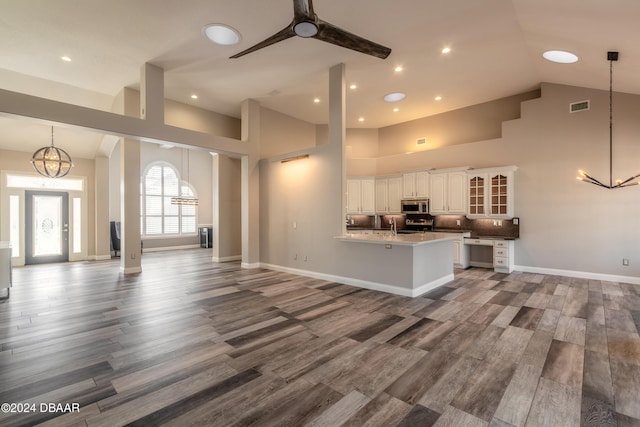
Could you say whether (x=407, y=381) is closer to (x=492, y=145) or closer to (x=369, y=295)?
(x=369, y=295)

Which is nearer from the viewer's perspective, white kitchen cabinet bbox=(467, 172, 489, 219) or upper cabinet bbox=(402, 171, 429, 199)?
white kitchen cabinet bbox=(467, 172, 489, 219)

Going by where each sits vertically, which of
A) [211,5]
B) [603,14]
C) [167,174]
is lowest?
[167,174]

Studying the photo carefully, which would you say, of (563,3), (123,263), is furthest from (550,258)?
(123,263)

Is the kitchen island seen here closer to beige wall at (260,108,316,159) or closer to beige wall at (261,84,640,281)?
beige wall at (261,84,640,281)

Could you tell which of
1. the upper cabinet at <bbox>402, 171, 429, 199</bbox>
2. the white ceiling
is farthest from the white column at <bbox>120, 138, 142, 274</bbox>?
the upper cabinet at <bbox>402, 171, 429, 199</bbox>

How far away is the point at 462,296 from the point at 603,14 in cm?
408

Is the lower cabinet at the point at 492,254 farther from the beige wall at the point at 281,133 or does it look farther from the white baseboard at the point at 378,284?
the beige wall at the point at 281,133

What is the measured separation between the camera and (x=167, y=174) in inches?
456

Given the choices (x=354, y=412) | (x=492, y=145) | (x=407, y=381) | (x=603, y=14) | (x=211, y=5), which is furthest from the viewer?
(x=492, y=145)

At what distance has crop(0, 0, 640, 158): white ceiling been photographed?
3.84 m

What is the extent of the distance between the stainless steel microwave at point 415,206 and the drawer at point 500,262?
2040 mm

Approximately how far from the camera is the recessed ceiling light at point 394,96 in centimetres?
688

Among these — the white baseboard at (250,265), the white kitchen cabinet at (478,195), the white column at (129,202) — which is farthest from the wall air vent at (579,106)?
the white column at (129,202)

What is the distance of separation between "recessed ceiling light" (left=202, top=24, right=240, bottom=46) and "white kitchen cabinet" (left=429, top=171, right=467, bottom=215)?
18.8ft
